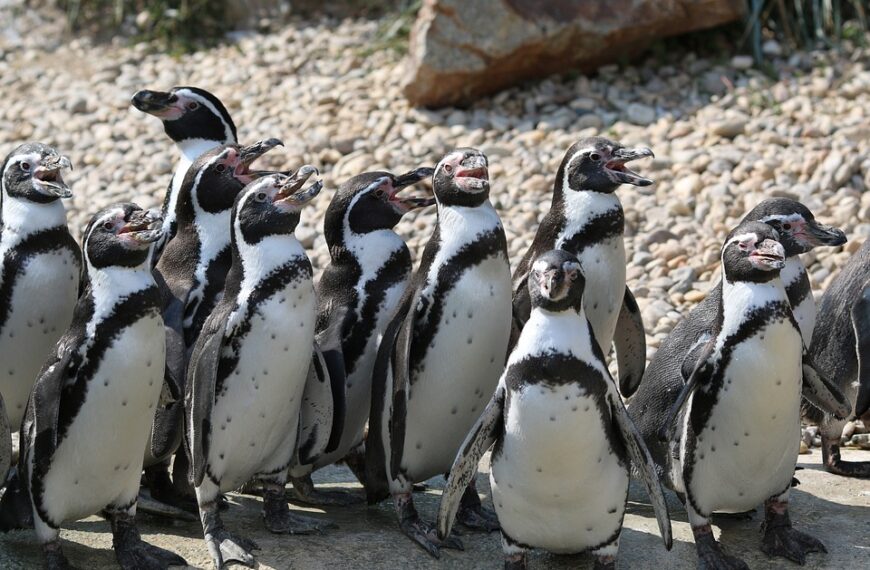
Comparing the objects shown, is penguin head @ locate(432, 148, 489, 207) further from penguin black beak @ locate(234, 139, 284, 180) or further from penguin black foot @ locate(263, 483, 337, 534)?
penguin black foot @ locate(263, 483, 337, 534)

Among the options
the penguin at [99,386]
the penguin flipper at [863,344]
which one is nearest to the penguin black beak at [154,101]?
the penguin at [99,386]

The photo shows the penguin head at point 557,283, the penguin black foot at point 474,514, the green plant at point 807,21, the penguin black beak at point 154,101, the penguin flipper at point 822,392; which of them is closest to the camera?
the penguin head at point 557,283

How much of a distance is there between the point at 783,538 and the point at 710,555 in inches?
10.9

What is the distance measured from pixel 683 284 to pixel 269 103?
3863 mm

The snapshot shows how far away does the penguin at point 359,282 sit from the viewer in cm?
495

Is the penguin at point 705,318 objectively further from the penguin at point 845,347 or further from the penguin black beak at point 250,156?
the penguin black beak at point 250,156

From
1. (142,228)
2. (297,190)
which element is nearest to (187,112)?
(297,190)

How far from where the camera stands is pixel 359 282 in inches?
196

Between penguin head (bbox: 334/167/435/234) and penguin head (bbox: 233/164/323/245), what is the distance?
1.81 feet

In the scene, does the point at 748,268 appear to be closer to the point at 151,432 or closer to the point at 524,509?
the point at 524,509

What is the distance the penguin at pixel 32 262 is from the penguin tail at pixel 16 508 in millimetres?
733

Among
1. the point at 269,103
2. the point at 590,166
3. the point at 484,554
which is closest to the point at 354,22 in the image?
the point at 269,103

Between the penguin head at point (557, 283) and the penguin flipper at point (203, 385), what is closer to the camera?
the penguin head at point (557, 283)

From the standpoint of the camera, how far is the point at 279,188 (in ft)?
14.7
